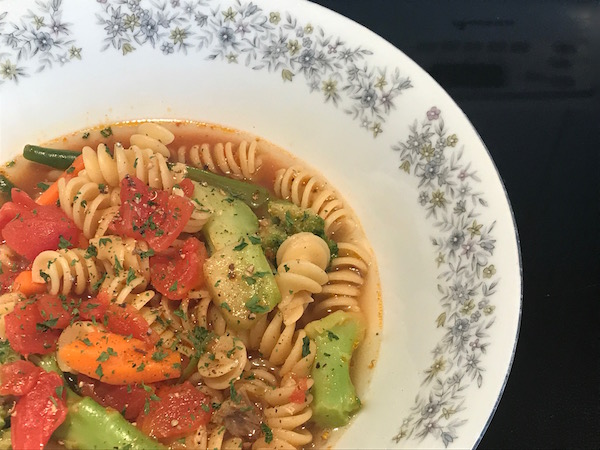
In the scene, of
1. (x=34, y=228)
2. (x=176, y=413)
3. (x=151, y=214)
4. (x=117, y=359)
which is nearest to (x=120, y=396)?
(x=117, y=359)

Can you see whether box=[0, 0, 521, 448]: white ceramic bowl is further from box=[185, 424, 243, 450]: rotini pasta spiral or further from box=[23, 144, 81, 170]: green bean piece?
box=[185, 424, 243, 450]: rotini pasta spiral

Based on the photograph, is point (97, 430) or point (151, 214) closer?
point (97, 430)

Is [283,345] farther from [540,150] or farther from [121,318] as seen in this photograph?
[540,150]

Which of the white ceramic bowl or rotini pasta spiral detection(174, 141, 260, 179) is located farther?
rotini pasta spiral detection(174, 141, 260, 179)

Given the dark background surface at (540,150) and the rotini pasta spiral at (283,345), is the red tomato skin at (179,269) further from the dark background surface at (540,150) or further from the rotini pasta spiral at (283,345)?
the dark background surface at (540,150)

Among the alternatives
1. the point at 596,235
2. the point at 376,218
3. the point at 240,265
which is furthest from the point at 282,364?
the point at 596,235

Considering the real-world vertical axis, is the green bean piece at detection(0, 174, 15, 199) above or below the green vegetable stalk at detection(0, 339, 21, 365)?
above

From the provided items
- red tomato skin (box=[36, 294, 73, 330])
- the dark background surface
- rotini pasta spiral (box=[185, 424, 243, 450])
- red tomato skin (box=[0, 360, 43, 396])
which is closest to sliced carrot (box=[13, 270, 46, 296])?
red tomato skin (box=[36, 294, 73, 330])
